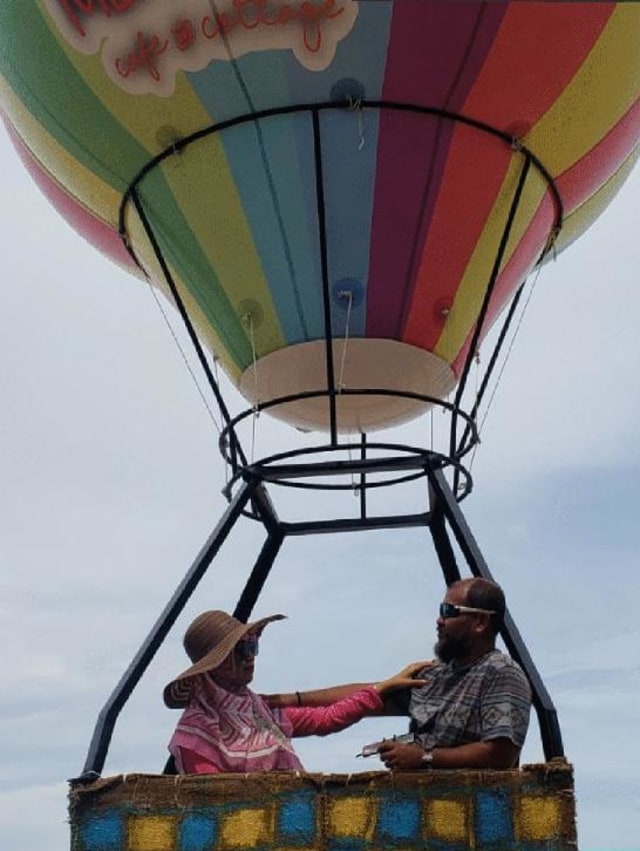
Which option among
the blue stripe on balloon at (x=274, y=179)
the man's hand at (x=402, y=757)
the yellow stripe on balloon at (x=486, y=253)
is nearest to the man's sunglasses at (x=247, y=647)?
the man's hand at (x=402, y=757)

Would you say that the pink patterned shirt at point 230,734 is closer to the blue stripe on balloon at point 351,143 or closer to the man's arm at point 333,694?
the man's arm at point 333,694

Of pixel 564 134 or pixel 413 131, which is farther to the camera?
pixel 564 134

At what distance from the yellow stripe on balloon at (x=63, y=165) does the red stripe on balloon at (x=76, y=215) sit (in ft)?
0.45

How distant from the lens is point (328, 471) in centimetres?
557

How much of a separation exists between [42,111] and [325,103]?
146 cm

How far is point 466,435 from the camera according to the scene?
5.88 meters

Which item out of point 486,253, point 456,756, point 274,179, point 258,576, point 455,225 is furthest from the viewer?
point 258,576

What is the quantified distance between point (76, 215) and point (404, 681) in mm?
3128

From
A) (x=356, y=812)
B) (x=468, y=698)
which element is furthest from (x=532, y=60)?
(x=356, y=812)

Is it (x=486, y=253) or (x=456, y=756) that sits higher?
(x=486, y=253)

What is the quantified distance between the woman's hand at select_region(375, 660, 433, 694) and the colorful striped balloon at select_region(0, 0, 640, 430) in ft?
4.62

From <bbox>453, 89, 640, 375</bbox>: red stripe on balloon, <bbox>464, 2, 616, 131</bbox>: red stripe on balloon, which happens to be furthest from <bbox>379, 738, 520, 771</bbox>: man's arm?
<bbox>464, 2, 616, 131</bbox>: red stripe on balloon

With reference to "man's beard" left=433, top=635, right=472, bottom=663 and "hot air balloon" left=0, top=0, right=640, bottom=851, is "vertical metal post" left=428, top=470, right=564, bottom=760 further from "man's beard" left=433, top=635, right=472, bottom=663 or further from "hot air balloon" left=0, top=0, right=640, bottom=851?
"man's beard" left=433, top=635, right=472, bottom=663

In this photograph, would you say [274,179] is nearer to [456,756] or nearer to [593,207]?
[593,207]
